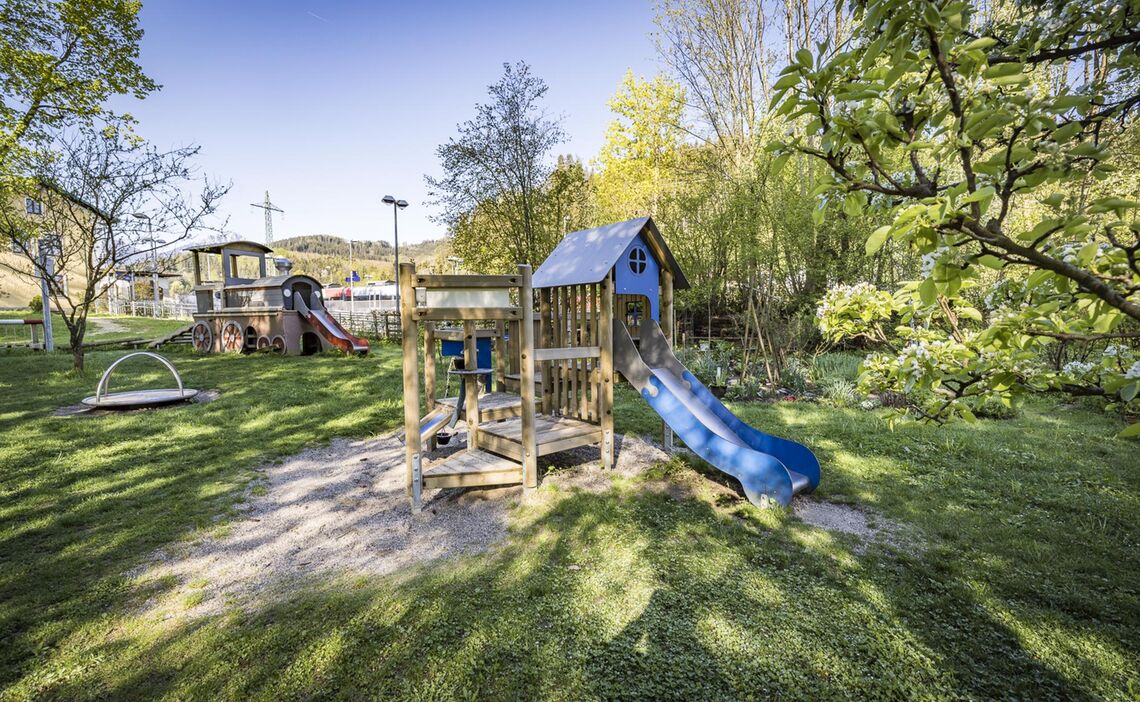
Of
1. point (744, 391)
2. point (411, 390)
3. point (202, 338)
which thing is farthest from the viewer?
point (202, 338)

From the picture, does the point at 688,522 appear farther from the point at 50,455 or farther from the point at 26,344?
the point at 26,344

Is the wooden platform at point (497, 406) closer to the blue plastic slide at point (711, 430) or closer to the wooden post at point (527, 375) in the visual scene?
the wooden post at point (527, 375)

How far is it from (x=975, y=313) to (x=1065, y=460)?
421cm

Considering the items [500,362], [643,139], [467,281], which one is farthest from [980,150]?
[643,139]

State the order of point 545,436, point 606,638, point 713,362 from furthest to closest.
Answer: point 713,362 → point 545,436 → point 606,638

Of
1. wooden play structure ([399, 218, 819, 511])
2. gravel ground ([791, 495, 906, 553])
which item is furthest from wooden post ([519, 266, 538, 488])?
gravel ground ([791, 495, 906, 553])

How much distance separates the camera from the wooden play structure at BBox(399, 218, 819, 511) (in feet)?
13.4

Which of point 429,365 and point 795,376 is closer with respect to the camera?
point 429,365

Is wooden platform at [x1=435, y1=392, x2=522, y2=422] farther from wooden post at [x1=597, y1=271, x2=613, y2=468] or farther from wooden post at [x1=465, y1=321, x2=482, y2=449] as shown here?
wooden post at [x1=597, y1=271, x2=613, y2=468]

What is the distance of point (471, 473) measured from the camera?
169 inches

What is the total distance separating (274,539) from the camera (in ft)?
12.0

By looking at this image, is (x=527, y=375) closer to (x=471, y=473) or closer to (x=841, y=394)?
(x=471, y=473)

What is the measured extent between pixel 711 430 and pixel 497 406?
233cm

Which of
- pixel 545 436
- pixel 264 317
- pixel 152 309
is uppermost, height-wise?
pixel 152 309
